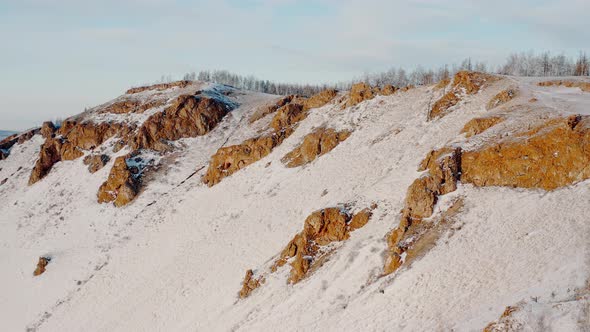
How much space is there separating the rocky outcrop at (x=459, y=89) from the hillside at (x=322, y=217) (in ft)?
0.64

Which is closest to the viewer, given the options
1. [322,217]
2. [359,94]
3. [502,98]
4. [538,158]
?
[538,158]

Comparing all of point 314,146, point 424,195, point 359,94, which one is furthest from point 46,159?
point 424,195

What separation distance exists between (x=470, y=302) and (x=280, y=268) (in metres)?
12.7

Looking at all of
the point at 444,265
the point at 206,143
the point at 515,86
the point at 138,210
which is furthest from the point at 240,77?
the point at 444,265

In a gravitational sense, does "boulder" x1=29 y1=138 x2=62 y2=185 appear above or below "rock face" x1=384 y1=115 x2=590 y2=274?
below

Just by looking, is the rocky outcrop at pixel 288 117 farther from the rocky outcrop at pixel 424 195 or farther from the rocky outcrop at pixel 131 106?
the rocky outcrop at pixel 424 195

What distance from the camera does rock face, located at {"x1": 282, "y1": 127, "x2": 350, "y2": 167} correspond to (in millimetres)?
41844

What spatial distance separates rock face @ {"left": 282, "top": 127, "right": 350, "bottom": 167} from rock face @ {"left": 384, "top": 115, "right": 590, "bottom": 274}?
48.2 feet

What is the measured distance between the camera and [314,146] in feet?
139

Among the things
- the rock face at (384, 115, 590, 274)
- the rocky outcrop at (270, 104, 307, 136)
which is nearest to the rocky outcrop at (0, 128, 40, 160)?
the rocky outcrop at (270, 104, 307, 136)

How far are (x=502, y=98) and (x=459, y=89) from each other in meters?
6.01

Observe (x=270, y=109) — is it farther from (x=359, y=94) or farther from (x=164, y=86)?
(x=164, y=86)

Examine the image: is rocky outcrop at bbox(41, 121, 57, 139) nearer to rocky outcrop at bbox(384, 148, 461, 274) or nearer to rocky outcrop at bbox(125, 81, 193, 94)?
rocky outcrop at bbox(125, 81, 193, 94)

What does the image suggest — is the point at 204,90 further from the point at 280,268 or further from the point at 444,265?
the point at 444,265
